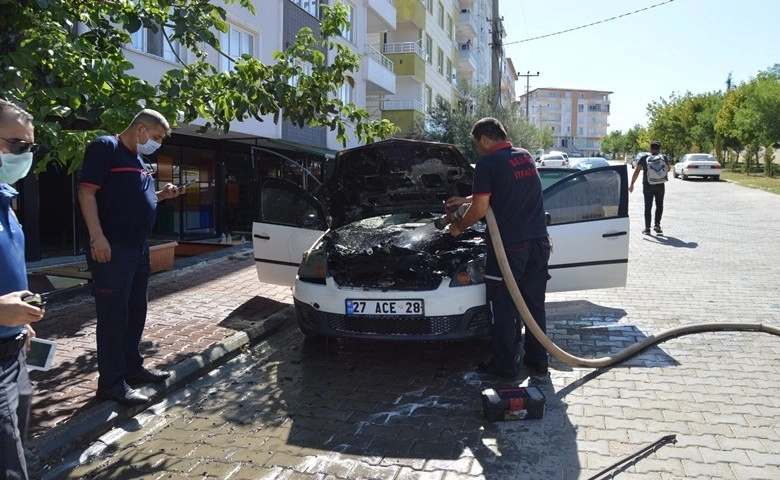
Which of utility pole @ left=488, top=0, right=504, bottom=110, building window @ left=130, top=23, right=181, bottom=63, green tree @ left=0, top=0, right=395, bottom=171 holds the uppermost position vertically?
utility pole @ left=488, top=0, right=504, bottom=110

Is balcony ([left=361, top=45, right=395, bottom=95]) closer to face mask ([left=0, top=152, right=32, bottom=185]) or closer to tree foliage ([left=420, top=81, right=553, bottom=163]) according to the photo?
tree foliage ([left=420, top=81, right=553, bottom=163])

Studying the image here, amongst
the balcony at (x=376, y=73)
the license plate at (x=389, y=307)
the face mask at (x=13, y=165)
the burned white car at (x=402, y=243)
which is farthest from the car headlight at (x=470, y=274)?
the balcony at (x=376, y=73)

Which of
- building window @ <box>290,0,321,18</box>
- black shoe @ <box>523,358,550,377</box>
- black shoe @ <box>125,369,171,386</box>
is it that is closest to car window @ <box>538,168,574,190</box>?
black shoe @ <box>523,358,550,377</box>

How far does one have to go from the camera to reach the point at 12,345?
2.27 meters

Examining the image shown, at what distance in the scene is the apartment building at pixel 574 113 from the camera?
143m

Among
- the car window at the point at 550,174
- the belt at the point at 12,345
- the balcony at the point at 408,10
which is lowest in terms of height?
the belt at the point at 12,345

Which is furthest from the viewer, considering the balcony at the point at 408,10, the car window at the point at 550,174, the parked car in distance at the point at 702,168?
the parked car in distance at the point at 702,168

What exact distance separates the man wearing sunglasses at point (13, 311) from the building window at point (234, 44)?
13216mm

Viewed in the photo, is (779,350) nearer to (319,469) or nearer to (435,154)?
(435,154)

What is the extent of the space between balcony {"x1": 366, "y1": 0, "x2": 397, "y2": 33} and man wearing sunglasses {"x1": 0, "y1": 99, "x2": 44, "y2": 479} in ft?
Answer: 80.1

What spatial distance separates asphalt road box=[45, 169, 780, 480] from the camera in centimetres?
344

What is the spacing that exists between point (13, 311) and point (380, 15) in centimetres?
2662

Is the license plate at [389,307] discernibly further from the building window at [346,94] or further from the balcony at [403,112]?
the balcony at [403,112]

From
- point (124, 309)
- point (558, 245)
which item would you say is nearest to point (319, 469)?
point (124, 309)
